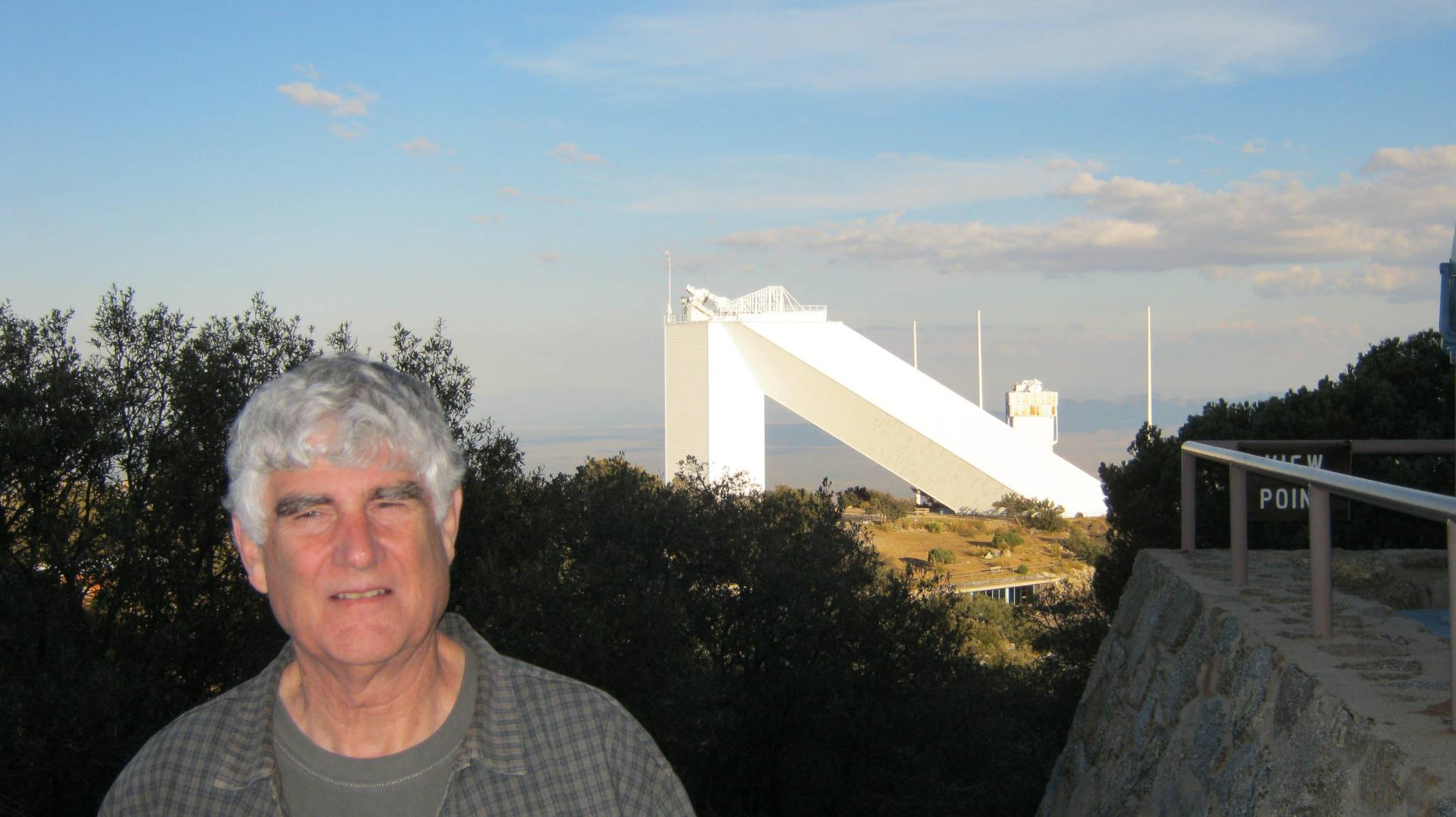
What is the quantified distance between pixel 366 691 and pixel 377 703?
3 centimetres

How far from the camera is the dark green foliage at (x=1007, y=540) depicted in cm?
2648

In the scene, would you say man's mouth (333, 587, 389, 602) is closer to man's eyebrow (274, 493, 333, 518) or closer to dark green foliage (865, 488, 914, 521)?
man's eyebrow (274, 493, 333, 518)

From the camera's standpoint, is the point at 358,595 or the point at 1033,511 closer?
the point at 358,595

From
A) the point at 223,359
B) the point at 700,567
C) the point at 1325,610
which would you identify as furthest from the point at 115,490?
the point at 1325,610

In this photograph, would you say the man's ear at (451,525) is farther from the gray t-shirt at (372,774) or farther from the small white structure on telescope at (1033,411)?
the small white structure on telescope at (1033,411)

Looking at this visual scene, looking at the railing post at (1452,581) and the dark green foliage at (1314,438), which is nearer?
the railing post at (1452,581)

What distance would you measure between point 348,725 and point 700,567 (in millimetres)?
7681

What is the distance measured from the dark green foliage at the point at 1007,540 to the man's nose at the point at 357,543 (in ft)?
84.2

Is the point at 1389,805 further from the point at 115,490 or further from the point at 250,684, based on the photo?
the point at 115,490

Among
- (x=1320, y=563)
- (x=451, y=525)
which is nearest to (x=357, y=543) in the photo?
(x=451, y=525)

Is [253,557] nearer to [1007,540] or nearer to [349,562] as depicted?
[349,562]

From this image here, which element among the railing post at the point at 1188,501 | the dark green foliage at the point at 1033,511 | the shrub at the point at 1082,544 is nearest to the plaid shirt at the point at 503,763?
the railing post at the point at 1188,501

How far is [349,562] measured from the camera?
1.58 meters

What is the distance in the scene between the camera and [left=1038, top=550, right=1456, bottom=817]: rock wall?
2174mm
